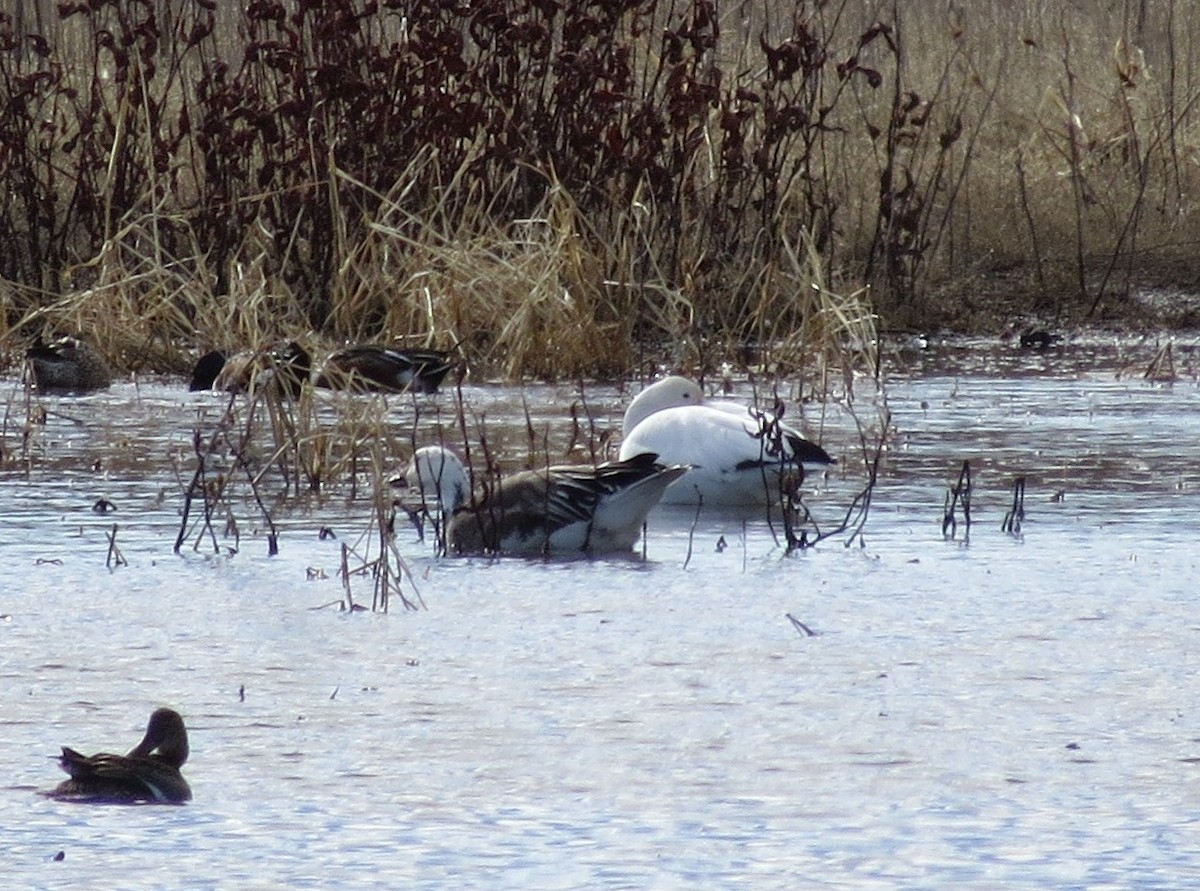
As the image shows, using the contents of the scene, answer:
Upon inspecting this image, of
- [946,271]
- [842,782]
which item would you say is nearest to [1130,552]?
[842,782]

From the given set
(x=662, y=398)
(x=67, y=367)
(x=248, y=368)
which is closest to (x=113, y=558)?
(x=662, y=398)

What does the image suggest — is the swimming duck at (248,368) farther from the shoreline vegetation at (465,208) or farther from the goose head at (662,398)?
the goose head at (662,398)

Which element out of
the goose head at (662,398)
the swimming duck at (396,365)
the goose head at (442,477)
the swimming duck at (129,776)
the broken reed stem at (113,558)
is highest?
the swimming duck at (396,365)

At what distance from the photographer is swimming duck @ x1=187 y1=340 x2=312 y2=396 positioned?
7660mm

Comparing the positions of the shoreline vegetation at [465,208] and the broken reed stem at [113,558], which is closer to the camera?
the broken reed stem at [113,558]

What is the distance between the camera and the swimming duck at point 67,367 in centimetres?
941

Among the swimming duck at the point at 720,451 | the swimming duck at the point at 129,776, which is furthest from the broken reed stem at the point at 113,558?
the swimming duck at the point at 129,776

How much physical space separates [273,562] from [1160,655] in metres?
2.07

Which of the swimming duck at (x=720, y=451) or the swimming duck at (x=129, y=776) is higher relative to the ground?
the swimming duck at (x=720, y=451)

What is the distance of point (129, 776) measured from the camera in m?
3.63

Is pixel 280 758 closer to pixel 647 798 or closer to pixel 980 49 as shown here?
pixel 647 798

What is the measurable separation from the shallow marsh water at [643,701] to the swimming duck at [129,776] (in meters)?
0.03

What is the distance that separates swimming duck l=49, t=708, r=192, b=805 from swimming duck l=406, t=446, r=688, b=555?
2349 millimetres

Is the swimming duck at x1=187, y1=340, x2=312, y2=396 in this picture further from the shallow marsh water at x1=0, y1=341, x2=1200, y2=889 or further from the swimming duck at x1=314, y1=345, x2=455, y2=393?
the shallow marsh water at x1=0, y1=341, x2=1200, y2=889
